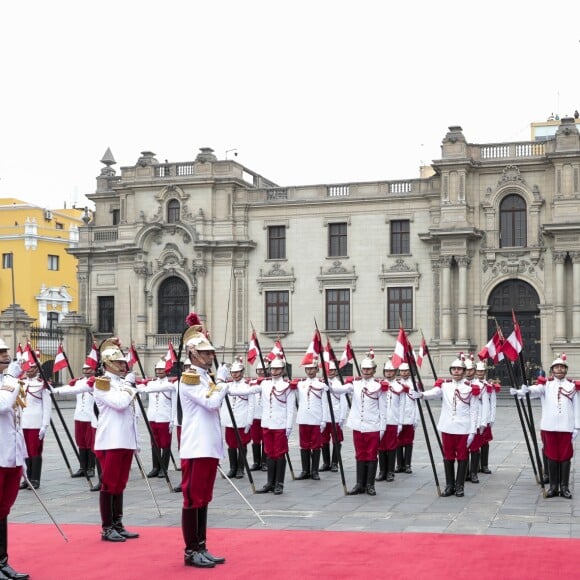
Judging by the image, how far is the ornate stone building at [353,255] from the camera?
4025cm

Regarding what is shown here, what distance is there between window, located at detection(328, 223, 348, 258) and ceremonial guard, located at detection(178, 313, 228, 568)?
34203mm

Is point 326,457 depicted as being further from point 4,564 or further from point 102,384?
point 4,564

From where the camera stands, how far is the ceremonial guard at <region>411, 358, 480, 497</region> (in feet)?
43.3

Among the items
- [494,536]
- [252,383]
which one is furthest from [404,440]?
[494,536]

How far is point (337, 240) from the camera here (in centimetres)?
4338

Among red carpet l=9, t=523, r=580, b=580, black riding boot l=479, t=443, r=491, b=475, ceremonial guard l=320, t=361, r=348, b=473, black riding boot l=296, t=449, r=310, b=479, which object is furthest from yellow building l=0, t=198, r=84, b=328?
red carpet l=9, t=523, r=580, b=580

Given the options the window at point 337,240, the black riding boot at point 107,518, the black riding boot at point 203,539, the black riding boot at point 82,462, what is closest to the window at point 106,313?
the window at point 337,240

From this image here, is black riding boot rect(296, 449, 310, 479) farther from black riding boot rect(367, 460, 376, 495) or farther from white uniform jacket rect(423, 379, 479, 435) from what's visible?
white uniform jacket rect(423, 379, 479, 435)

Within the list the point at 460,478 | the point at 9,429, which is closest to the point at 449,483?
the point at 460,478

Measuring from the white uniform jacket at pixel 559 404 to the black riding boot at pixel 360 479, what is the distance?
2.49m

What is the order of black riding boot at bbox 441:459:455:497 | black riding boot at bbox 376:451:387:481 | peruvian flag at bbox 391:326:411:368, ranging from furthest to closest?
black riding boot at bbox 376:451:387:481, peruvian flag at bbox 391:326:411:368, black riding boot at bbox 441:459:455:497

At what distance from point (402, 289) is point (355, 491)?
29.4 m

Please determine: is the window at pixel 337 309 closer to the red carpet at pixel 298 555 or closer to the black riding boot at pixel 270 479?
the black riding boot at pixel 270 479

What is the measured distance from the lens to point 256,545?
948 centimetres
